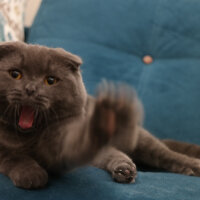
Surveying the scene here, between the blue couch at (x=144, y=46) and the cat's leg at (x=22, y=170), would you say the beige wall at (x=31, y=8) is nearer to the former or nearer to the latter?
the blue couch at (x=144, y=46)

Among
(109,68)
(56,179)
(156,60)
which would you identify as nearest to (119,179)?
(56,179)

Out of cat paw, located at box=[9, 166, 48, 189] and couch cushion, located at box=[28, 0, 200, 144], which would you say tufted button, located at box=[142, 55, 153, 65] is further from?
cat paw, located at box=[9, 166, 48, 189]

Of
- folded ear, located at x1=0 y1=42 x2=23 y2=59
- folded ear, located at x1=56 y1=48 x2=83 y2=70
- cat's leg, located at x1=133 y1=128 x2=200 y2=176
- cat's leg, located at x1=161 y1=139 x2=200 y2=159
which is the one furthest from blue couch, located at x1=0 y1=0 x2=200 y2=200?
folded ear, located at x1=0 y1=42 x2=23 y2=59

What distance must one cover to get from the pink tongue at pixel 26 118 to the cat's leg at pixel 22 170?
0.32 ft

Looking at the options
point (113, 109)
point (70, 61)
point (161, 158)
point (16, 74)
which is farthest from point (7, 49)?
point (161, 158)

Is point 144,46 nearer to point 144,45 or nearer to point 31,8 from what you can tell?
point 144,45

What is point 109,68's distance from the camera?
67.9 inches

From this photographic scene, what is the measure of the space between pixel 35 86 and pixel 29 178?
263mm

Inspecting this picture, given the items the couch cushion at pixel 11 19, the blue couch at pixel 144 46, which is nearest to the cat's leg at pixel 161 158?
the blue couch at pixel 144 46

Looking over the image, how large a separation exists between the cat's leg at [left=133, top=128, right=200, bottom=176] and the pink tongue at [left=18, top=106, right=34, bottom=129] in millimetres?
502

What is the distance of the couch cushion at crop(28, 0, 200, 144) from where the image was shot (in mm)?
A: 1618

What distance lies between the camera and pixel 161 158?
1.25 meters

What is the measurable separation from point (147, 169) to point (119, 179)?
0.40 m

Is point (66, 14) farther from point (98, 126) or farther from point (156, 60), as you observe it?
point (98, 126)
